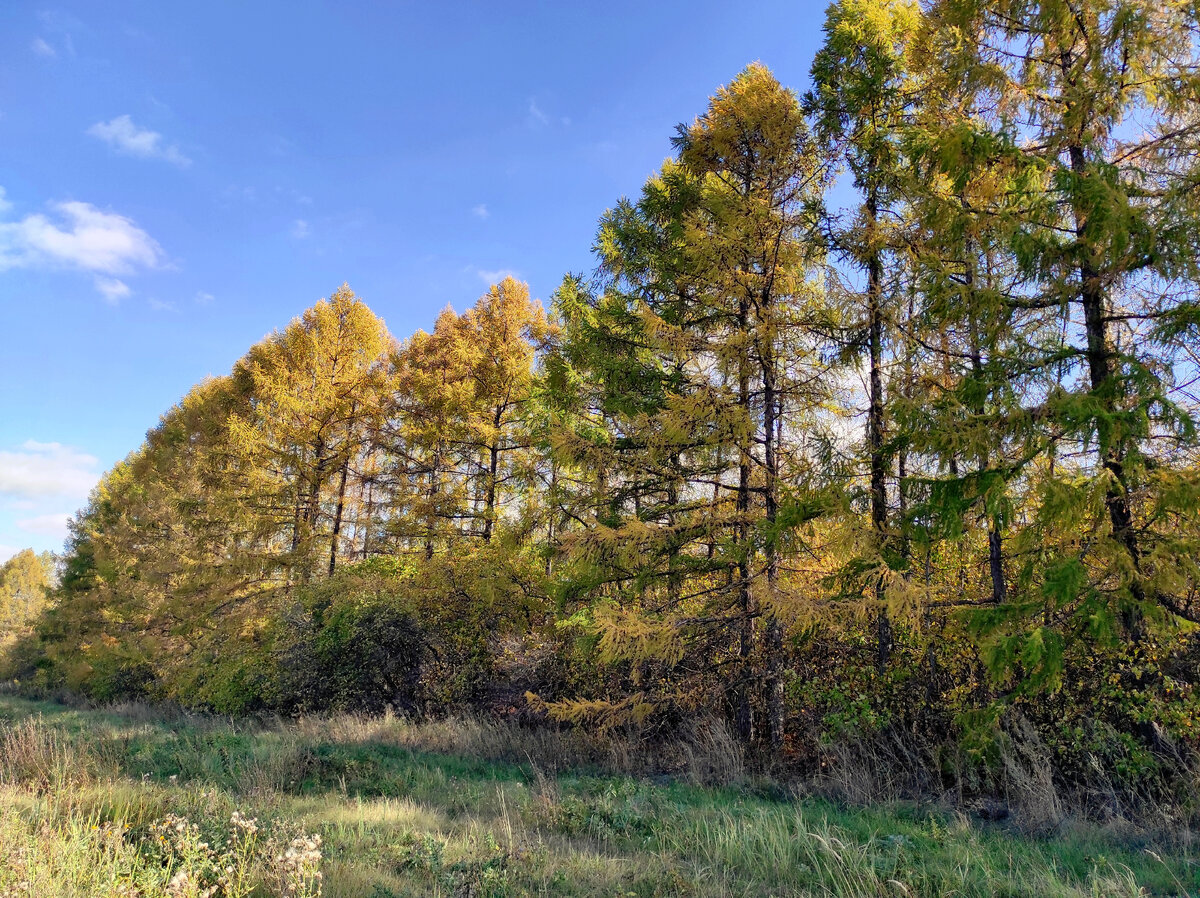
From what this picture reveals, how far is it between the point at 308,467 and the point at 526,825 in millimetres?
15097

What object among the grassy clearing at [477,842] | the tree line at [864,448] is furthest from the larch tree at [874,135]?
the grassy clearing at [477,842]

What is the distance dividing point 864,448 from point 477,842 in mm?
6088

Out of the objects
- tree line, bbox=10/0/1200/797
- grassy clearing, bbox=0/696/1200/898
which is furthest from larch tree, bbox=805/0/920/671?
grassy clearing, bbox=0/696/1200/898

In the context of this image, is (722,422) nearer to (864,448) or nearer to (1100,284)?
(864,448)

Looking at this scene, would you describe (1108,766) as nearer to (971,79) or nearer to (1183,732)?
(1183,732)

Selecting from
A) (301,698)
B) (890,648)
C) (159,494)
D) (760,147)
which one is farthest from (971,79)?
(159,494)

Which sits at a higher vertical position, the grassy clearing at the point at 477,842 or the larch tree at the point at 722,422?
the larch tree at the point at 722,422

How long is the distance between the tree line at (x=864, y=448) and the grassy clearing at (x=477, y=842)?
163cm

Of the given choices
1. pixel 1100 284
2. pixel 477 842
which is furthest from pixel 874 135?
pixel 477 842

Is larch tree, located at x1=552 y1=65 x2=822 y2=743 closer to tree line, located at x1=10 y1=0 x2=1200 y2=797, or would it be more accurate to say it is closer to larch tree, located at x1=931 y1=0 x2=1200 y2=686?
tree line, located at x1=10 y1=0 x2=1200 y2=797

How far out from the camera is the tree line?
5.95 metres

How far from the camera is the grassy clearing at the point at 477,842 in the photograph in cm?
367

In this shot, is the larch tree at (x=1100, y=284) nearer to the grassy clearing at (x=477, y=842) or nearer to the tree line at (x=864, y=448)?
the tree line at (x=864, y=448)

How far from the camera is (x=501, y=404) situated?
16641 millimetres
